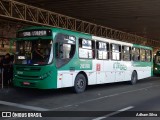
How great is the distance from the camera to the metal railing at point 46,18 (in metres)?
16.5

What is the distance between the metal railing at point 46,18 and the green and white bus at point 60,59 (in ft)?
14.9

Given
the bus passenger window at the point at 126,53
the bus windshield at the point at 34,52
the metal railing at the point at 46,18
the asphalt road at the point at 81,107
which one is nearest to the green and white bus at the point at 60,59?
the bus windshield at the point at 34,52

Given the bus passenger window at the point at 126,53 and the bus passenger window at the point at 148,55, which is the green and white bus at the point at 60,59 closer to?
the bus passenger window at the point at 126,53

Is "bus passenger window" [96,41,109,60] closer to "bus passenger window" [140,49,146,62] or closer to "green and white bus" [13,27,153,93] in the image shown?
"green and white bus" [13,27,153,93]

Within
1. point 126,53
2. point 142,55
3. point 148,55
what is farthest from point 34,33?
point 148,55

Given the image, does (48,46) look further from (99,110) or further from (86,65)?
(99,110)

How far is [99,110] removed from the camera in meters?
8.89

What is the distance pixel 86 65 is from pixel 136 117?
5.91 metres

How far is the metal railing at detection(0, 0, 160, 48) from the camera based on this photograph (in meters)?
16.5

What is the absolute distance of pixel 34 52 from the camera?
11445mm

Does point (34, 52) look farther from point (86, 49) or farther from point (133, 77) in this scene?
point (133, 77)

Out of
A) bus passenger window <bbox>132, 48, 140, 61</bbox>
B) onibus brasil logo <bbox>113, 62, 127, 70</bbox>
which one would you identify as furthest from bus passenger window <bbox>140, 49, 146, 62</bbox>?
onibus brasil logo <bbox>113, 62, 127, 70</bbox>

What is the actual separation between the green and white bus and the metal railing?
14.9 feet

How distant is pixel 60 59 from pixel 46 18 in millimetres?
8283
